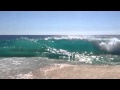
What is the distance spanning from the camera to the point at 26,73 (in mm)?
3840
